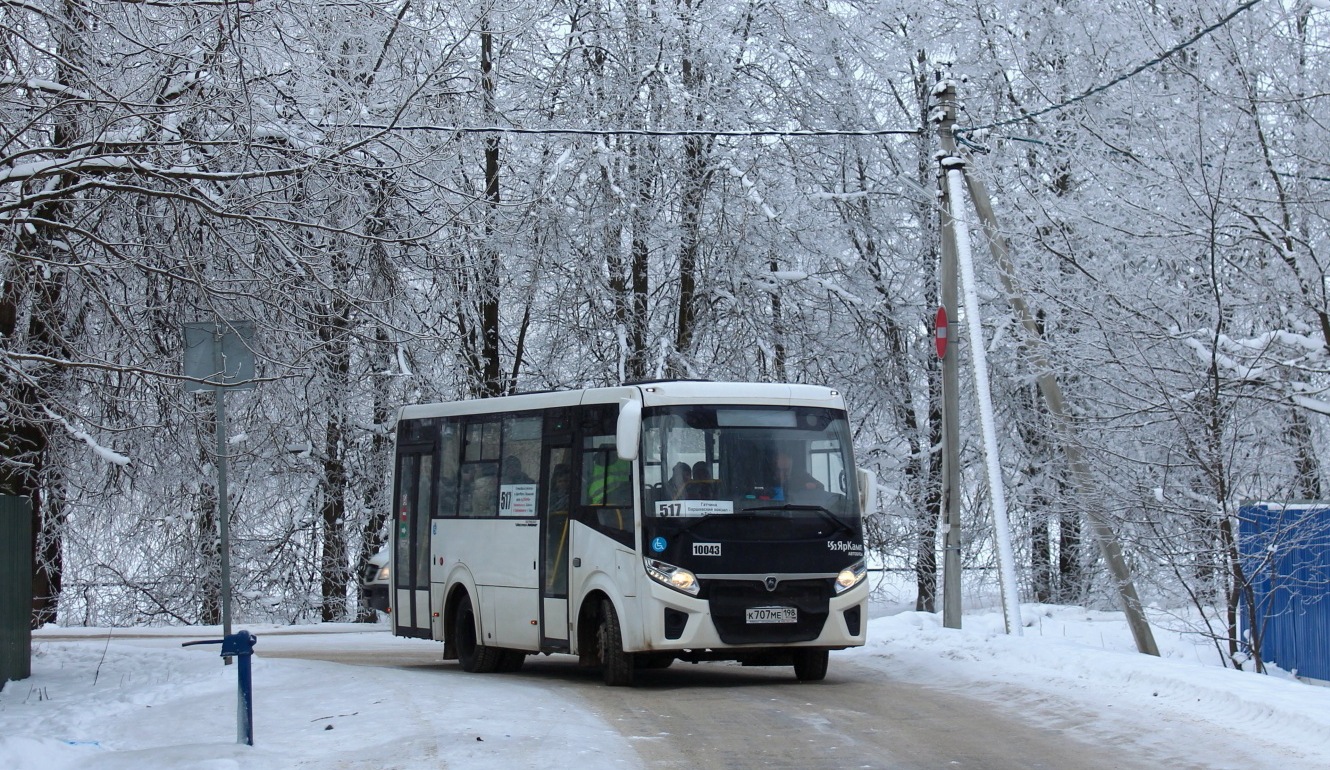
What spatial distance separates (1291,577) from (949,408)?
16.7ft

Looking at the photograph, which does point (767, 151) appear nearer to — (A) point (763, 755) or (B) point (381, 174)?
(B) point (381, 174)

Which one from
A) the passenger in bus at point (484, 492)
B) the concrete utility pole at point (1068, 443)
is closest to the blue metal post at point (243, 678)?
the passenger in bus at point (484, 492)

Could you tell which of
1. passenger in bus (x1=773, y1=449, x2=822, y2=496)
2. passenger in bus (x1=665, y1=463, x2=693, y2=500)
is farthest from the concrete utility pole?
passenger in bus (x1=665, y1=463, x2=693, y2=500)

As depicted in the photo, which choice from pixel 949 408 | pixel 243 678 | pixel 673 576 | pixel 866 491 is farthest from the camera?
pixel 949 408

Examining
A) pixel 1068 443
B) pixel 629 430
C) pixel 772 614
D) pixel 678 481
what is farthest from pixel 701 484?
Result: pixel 1068 443

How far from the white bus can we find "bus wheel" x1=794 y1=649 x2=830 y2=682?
16mm

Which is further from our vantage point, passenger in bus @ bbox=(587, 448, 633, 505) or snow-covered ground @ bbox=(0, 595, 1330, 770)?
passenger in bus @ bbox=(587, 448, 633, 505)

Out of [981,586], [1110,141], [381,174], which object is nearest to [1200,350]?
[1110,141]

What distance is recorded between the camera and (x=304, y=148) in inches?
538

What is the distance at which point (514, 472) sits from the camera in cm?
1630

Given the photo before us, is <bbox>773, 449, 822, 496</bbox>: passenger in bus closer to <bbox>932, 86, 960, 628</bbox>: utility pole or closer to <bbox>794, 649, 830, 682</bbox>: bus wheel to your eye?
<bbox>794, 649, 830, 682</bbox>: bus wheel

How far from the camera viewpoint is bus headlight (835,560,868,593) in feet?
47.2

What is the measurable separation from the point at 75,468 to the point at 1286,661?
16105 millimetres

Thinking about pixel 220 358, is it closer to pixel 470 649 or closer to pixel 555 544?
pixel 555 544
